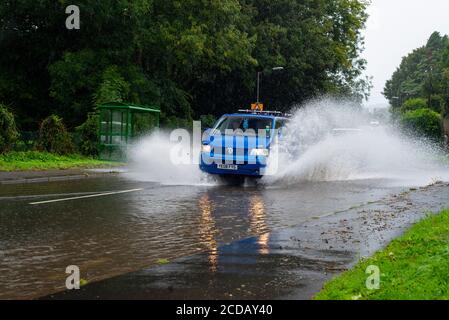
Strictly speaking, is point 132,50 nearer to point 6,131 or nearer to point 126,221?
point 6,131

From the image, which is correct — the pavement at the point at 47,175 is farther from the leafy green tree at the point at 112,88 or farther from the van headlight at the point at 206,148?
the leafy green tree at the point at 112,88

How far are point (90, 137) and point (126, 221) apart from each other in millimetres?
18502

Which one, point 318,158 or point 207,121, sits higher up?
point 207,121

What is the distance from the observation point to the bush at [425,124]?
52312 millimetres

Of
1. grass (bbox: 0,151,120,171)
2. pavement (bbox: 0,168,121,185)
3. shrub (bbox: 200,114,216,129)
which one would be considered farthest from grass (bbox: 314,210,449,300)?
→ shrub (bbox: 200,114,216,129)

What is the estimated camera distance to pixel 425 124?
5231 centimetres

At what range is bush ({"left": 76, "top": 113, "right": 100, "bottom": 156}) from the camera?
94.5 ft

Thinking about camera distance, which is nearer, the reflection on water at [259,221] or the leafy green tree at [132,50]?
the reflection on water at [259,221]

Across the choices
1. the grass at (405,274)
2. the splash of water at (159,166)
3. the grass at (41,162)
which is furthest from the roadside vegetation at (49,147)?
the grass at (405,274)

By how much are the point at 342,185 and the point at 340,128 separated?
357 inches

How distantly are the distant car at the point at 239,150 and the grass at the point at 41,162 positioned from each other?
7.13 m

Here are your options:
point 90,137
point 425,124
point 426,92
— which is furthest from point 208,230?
point 426,92

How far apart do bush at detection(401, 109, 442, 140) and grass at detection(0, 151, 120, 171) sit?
1289 inches
